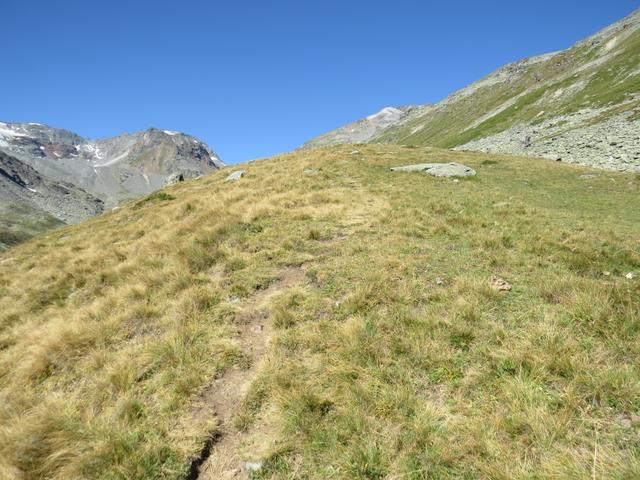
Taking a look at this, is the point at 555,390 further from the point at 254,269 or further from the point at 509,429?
the point at 254,269

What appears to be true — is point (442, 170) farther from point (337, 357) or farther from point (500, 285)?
point (337, 357)

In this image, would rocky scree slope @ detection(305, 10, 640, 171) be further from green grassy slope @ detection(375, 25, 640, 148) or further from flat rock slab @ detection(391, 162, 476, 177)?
flat rock slab @ detection(391, 162, 476, 177)

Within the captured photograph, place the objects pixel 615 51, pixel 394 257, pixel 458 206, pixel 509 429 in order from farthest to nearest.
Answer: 1. pixel 615 51
2. pixel 458 206
3. pixel 394 257
4. pixel 509 429

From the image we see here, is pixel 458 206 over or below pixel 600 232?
over

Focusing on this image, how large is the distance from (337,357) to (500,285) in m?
4.18

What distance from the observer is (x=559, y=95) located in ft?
331

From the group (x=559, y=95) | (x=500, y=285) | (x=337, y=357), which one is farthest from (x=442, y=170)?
(x=559, y=95)

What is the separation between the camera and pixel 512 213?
14.1m

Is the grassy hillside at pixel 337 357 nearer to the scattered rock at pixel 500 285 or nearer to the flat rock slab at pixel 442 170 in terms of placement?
the scattered rock at pixel 500 285

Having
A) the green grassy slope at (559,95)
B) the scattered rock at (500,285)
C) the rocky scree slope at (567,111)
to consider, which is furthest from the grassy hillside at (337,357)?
the green grassy slope at (559,95)

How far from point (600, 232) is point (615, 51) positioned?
480ft

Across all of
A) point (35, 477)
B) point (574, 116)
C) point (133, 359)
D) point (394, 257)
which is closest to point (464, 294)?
point (394, 257)

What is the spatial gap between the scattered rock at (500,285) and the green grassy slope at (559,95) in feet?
216

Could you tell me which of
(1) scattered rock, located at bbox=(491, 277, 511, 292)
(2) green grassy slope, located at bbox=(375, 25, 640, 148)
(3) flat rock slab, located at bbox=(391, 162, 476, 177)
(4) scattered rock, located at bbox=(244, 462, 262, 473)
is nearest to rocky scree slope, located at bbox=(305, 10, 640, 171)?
(2) green grassy slope, located at bbox=(375, 25, 640, 148)
